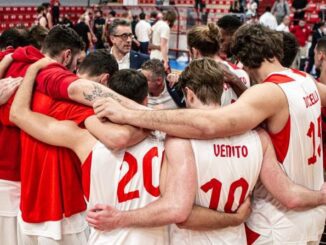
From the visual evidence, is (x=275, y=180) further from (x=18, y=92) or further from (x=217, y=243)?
(x=18, y=92)

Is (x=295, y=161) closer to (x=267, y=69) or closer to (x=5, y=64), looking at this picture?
(x=267, y=69)

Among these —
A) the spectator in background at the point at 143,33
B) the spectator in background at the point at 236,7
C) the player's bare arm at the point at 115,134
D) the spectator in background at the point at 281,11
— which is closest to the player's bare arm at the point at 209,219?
the player's bare arm at the point at 115,134

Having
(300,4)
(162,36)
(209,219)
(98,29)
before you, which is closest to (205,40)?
(209,219)

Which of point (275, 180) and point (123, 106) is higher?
point (123, 106)

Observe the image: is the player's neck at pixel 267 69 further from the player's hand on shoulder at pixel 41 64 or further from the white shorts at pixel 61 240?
the white shorts at pixel 61 240

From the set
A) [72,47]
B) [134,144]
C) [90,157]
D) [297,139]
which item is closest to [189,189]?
[134,144]

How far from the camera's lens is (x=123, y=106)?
8.54 feet

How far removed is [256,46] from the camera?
2869mm

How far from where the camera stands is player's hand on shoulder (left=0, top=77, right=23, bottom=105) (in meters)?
3.01

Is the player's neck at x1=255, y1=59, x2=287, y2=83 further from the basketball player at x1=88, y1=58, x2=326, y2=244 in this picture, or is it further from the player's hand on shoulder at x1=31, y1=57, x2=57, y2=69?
the player's hand on shoulder at x1=31, y1=57, x2=57, y2=69

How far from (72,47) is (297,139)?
4.97ft

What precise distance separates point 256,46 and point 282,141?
55 cm

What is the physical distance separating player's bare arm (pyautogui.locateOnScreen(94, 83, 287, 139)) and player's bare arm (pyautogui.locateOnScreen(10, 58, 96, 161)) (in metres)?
0.18

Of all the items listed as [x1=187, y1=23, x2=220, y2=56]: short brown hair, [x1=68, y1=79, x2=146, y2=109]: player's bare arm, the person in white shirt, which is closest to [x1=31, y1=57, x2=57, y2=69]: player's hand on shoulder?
[x1=68, y1=79, x2=146, y2=109]: player's bare arm
